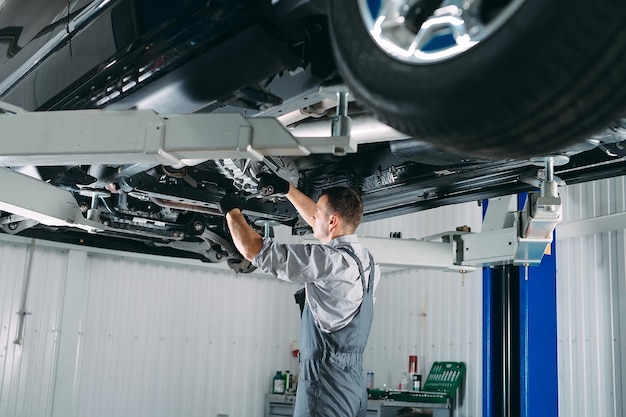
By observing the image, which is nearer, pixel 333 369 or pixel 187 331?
pixel 333 369

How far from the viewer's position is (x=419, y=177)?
3.08 metres

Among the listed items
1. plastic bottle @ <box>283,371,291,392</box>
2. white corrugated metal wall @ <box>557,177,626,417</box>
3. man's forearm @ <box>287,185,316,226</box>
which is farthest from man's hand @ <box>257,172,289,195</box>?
plastic bottle @ <box>283,371,291,392</box>

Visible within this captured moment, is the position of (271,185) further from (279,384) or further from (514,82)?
(279,384)

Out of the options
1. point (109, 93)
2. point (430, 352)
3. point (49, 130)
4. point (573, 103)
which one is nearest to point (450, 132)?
point (573, 103)

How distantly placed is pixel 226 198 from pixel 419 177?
85 cm

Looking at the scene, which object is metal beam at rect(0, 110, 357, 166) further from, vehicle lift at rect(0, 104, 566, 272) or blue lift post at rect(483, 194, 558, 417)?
blue lift post at rect(483, 194, 558, 417)

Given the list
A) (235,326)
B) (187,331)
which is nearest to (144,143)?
(187,331)

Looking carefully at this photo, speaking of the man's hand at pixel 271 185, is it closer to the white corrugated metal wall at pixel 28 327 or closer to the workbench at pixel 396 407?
the workbench at pixel 396 407

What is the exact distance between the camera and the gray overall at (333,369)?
297 centimetres

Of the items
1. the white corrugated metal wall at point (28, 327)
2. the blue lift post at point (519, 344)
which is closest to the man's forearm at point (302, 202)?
the blue lift post at point (519, 344)

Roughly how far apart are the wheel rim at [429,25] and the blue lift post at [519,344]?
9.23 feet

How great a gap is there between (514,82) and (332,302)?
6.20ft

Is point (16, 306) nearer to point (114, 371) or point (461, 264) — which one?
point (114, 371)

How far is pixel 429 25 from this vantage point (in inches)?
54.8
